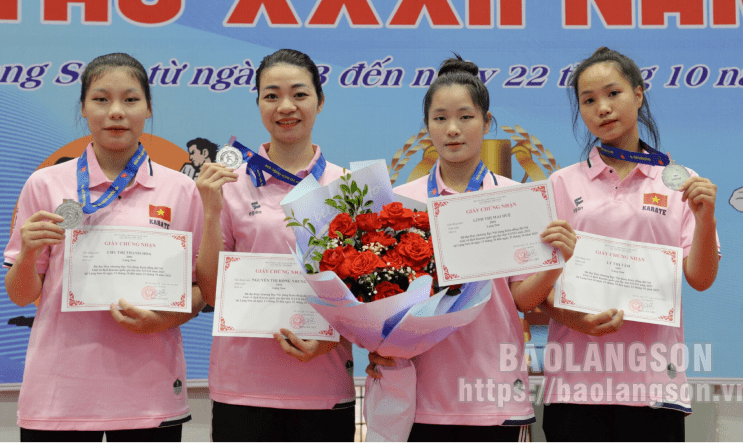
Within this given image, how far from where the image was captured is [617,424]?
2.20 meters

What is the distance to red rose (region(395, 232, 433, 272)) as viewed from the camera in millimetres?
1902

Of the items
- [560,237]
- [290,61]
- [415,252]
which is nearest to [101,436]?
[415,252]

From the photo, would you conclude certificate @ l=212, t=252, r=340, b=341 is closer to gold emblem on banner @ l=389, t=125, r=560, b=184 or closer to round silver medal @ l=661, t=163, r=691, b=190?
round silver medal @ l=661, t=163, r=691, b=190

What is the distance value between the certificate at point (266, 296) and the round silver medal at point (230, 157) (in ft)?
1.07

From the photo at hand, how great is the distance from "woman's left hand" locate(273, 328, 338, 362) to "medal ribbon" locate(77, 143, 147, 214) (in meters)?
0.73

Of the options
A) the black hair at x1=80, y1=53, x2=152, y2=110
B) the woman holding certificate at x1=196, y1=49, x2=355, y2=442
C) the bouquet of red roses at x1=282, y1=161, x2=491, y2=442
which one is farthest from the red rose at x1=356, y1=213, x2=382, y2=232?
the black hair at x1=80, y1=53, x2=152, y2=110

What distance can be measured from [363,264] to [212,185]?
2.09ft

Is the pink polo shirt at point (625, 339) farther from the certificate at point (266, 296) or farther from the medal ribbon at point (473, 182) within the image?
the certificate at point (266, 296)

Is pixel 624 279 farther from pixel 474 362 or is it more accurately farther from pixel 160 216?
pixel 160 216

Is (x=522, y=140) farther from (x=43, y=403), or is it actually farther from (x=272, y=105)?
(x=43, y=403)

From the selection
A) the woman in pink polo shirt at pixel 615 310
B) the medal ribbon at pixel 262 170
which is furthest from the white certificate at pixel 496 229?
the medal ribbon at pixel 262 170

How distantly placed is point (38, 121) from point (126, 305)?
1.87 meters

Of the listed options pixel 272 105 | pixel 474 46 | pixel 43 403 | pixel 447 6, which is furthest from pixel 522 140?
pixel 43 403

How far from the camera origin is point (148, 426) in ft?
7.01
